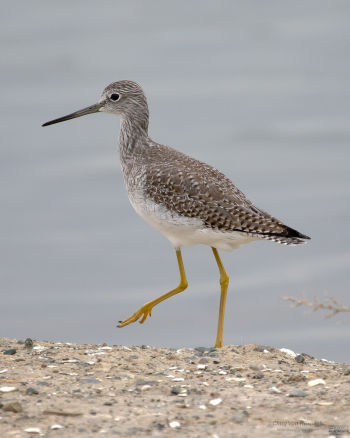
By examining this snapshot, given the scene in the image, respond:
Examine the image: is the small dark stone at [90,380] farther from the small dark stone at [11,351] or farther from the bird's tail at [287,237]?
the bird's tail at [287,237]

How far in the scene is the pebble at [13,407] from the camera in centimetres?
658

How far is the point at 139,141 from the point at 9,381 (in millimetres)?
4210

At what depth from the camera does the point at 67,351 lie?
28.5ft

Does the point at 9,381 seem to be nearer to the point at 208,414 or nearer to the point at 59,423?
the point at 59,423

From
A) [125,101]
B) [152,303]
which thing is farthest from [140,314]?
[125,101]

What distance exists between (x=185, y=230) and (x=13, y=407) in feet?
11.8

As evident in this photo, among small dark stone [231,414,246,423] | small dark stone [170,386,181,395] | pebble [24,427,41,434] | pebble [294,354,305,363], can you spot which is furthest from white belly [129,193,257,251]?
pebble [24,427,41,434]

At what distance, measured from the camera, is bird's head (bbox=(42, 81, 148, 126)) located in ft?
36.2

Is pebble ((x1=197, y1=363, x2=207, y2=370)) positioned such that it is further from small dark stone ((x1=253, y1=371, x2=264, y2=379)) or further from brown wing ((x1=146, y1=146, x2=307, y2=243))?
A: brown wing ((x1=146, y1=146, x2=307, y2=243))

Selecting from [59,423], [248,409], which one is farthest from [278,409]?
[59,423]

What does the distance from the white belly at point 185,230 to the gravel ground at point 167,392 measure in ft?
4.16

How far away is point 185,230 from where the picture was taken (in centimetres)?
963

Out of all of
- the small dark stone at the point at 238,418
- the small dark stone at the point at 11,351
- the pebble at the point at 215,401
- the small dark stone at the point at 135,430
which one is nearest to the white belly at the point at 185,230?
the small dark stone at the point at 11,351

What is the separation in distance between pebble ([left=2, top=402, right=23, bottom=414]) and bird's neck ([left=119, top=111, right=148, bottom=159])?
464 centimetres
